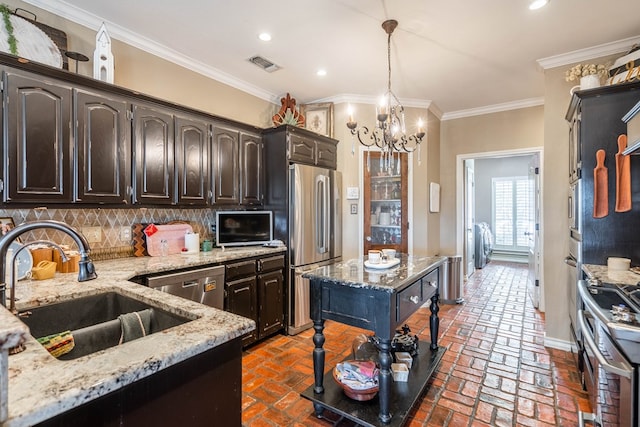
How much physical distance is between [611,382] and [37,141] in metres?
3.46

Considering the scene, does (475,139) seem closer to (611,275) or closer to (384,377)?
(611,275)

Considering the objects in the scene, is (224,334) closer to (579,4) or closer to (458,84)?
(579,4)

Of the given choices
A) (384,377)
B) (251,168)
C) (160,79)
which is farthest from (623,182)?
(160,79)

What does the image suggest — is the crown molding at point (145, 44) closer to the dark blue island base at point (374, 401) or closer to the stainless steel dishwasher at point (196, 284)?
the stainless steel dishwasher at point (196, 284)

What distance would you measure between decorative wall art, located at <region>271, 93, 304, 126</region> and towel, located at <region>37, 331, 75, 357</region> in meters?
→ 3.05

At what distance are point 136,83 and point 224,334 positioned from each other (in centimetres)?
280

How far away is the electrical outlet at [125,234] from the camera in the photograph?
2.75 meters

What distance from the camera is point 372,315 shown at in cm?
181

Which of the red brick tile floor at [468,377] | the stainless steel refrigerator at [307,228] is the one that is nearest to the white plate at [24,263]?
the red brick tile floor at [468,377]

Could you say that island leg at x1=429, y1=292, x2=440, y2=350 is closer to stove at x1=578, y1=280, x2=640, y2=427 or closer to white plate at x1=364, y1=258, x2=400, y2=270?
white plate at x1=364, y1=258, x2=400, y2=270

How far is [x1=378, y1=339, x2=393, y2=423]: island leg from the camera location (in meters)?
1.78

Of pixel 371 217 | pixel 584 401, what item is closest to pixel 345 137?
pixel 371 217

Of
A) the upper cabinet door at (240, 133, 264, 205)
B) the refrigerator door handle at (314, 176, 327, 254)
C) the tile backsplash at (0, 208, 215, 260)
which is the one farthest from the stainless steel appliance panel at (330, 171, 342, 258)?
the tile backsplash at (0, 208, 215, 260)

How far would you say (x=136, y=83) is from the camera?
9.29ft
